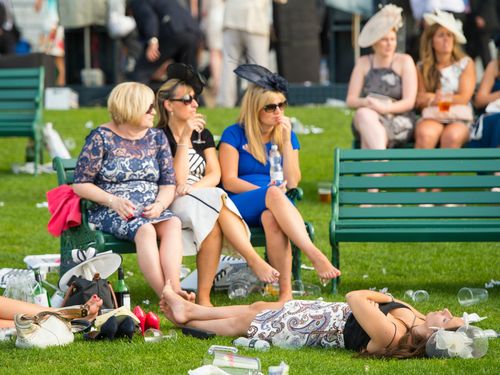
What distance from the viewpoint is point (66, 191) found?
30.0ft

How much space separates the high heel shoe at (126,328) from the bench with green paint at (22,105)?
7.11 meters

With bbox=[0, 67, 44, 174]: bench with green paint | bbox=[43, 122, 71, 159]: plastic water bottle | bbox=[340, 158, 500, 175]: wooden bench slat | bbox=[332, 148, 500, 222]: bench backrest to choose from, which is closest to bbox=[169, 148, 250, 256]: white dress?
bbox=[332, 148, 500, 222]: bench backrest

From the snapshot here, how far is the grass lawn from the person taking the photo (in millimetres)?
7051

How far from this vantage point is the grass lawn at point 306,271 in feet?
23.1

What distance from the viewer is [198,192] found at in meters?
9.10

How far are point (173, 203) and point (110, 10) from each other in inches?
451

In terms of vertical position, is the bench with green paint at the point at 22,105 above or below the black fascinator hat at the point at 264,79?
below

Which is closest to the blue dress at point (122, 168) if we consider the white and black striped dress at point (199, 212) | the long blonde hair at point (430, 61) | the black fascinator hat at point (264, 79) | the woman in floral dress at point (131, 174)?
the woman in floral dress at point (131, 174)

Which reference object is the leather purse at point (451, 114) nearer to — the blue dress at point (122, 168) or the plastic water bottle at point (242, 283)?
the plastic water bottle at point (242, 283)

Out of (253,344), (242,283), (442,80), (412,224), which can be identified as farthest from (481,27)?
(253,344)

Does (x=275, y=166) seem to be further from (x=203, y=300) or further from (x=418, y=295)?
(x=418, y=295)

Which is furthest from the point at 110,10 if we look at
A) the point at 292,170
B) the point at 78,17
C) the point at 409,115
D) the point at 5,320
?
the point at 5,320

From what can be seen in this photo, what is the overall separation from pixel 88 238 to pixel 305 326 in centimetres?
191

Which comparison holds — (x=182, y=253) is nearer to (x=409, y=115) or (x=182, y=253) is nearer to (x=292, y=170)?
(x=292, y=170)
